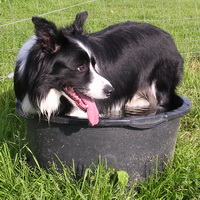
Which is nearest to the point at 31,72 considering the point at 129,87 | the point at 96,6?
the point at 129,87

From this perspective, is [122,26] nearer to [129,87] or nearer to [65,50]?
[129,87]

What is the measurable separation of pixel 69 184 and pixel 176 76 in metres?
1.59

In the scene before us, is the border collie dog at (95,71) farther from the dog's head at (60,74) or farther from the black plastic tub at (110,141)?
the black plastic tub at (110,141)

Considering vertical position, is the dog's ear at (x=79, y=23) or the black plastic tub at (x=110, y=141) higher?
the dog's ear at (x=79, y=23)

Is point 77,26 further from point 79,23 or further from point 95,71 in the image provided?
point 95,71

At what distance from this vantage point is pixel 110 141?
90.3 inches

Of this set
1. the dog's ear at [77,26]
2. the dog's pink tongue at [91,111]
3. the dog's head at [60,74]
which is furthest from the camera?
the dog's ear at [77,26]

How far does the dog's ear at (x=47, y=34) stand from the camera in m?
2.24

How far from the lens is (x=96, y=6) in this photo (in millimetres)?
9328

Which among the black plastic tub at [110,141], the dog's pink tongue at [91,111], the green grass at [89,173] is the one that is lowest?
the green grass at [89,173]

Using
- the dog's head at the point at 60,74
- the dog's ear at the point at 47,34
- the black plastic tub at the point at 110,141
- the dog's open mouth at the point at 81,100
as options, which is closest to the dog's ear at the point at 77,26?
the dog's head at the point at 60,74

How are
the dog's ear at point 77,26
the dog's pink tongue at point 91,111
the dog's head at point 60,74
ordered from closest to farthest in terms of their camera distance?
the dog's pink tongue at point 91,111 < the dog's head at point 60,74 < the dog's ear at point 77,26

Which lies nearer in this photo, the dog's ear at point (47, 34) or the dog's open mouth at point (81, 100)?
the dog's ear at point (47, 34)

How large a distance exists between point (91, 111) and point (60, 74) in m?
0.34
